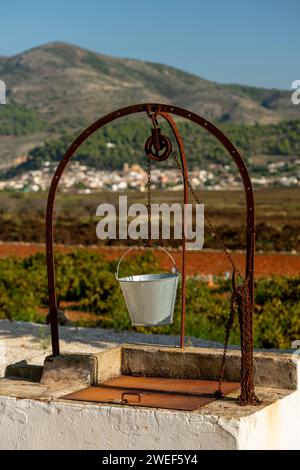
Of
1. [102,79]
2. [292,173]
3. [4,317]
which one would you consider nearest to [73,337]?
[4,317]

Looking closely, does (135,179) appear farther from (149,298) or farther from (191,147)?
(149,298)

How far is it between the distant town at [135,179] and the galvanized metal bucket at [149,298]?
60627 millimetres

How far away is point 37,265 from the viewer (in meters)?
16.4

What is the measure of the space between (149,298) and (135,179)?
209 feet

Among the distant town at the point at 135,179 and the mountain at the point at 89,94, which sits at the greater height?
the mountain at the point at 89,94

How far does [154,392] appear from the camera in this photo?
5746 millimetres

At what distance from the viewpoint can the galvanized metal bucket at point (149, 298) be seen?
18.9 feet

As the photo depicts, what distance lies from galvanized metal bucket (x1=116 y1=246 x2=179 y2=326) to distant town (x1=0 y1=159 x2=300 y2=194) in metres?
60.6

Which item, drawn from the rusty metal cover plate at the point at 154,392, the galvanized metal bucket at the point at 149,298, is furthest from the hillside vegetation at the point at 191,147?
the galvanized metal bucket at the point at 149,298

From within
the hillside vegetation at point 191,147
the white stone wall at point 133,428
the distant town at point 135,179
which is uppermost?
the hillside vegetation at point 191,147

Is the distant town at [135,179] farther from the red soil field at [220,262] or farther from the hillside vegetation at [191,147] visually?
the red soil field at [220,262]

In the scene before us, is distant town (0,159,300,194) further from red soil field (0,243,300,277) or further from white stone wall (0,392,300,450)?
white stone wall (0,392,300,450)

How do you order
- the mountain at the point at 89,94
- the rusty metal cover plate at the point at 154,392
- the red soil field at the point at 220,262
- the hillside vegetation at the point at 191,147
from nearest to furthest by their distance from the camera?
the rusty metal cover plate at the point at 154,392 → the red soil field at the point at 220,262 → the hillside vegetation at the point at 191,147 → the mountain at the point at 89,94

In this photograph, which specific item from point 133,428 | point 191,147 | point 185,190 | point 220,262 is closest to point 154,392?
point 133,428
